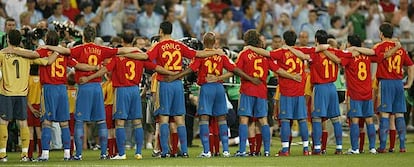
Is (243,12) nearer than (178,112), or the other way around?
(178,112)

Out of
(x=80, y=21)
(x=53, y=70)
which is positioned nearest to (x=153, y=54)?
(x=53, y=70)

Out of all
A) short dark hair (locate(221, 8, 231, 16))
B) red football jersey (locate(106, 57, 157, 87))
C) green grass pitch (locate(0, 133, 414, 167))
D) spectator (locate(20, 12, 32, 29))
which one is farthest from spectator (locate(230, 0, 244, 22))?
red football jersey (locate(106, 57, 157, 87))

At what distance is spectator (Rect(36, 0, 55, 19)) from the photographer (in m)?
28.5

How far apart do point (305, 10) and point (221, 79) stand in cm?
1112

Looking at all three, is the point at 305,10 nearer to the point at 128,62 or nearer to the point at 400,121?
the point at 400,121

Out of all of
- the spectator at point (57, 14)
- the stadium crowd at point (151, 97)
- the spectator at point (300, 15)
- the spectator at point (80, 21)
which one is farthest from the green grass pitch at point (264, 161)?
the spectator at point (300, 15)

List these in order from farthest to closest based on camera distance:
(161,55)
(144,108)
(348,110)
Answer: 1. (144,108)
2. (348,110)
3. (161,55)

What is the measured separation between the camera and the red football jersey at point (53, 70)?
805 inches

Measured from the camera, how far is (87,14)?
97.1ft

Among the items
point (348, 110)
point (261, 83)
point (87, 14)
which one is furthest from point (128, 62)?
point (87, 14)

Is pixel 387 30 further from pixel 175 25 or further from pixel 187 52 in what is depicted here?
pixel 175 25

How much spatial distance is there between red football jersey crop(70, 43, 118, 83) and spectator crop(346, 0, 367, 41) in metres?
12.2

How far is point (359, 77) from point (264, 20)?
944 centimetres

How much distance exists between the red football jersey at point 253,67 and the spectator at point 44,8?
8394 millimetres
